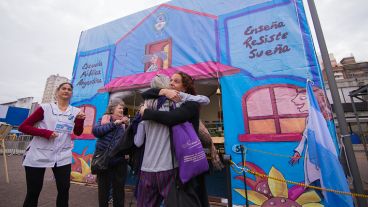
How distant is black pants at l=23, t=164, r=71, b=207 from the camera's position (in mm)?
2064

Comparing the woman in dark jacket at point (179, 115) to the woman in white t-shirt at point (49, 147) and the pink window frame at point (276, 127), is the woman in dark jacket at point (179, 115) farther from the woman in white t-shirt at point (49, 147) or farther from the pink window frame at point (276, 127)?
the pink window frame at point (276, 127)

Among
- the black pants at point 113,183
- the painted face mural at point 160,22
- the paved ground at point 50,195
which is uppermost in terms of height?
the painted face mural at point 160,22

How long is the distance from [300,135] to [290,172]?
0.65 m

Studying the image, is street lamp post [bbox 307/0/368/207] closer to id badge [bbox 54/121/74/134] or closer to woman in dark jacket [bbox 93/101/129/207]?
woman in dark jacket [bbox 93/101/129/207]

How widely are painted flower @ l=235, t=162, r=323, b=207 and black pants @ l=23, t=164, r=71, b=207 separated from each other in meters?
2.81

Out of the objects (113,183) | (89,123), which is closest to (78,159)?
(89,123)

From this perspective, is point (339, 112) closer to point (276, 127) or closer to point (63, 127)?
point (276, 127)

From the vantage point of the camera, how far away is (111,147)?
2658 millimetres

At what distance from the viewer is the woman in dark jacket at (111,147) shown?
2.58 metres

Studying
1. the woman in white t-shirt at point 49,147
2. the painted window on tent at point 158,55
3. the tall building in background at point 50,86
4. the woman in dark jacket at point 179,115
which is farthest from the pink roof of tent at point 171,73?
the tall building in background at point 50,86

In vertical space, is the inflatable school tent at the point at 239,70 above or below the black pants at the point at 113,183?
above

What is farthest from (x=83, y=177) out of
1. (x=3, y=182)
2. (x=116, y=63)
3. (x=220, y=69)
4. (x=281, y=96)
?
(x=281, y=96)

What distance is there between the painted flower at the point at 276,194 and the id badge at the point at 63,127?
2.95 metres

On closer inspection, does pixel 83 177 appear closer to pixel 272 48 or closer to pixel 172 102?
pixel 172 102
